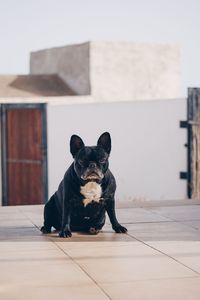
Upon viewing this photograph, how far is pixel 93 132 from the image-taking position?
41.5 ft

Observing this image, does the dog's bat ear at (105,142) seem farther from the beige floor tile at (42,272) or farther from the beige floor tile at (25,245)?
the beige floor tile at (42,272)

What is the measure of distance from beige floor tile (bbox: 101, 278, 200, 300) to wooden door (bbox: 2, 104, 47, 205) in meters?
8.39

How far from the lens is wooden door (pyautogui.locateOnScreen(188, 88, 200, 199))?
1136 cm

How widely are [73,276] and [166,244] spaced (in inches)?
46.0

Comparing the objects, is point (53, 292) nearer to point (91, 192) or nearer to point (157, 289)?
point (157, 289)

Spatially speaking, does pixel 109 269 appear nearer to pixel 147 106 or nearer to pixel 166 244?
pixel 166 244

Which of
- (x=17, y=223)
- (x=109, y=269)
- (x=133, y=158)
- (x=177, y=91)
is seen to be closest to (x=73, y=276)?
(x=109, y=269)

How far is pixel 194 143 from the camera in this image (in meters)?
11.5

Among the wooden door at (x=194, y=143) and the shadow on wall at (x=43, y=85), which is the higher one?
the shadow on wall at (x=43, y=85)

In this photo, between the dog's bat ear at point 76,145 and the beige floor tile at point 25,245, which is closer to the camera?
the beige floor tile at point 25,245

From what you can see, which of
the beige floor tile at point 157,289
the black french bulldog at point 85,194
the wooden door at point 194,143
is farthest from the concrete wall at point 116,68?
the beige floor tile at point 157,289

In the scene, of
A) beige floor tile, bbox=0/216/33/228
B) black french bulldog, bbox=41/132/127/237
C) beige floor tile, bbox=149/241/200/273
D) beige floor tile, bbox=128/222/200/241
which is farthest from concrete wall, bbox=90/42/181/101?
beige floor tile, bbox=149/241/200/273

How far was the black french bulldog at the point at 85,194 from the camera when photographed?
5273 mm

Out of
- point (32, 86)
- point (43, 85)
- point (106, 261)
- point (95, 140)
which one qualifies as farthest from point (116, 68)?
point (106, 261)
